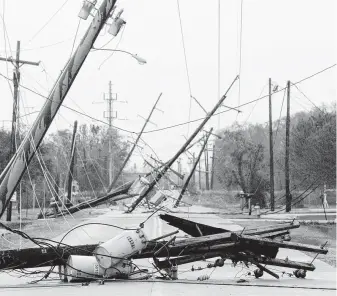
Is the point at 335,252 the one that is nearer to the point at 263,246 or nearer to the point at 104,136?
the point at 263,246

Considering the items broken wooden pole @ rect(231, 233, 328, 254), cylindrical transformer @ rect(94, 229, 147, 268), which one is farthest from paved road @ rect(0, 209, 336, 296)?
broken wooden pole @ rect(231, 233, 328, 254)

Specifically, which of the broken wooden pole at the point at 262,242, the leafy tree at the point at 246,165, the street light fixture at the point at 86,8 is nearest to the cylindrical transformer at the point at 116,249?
the broken wooden pole at the point at 262,242

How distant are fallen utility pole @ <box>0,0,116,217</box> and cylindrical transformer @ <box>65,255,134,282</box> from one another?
96.9 inches

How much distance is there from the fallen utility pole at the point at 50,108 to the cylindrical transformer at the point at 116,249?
2772mm

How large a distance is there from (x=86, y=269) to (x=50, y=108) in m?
3.68

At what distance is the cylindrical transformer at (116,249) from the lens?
1005 cm

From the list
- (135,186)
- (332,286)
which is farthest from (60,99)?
(135,186)

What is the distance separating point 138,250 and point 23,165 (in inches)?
128

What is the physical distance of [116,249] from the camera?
1008cm

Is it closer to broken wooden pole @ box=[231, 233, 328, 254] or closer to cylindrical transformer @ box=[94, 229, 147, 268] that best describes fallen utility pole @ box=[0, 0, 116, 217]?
cylindrical transformer @ box=[94, 229, 147, 268]

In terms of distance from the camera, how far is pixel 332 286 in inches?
410

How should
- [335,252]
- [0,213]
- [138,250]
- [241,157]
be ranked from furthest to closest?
1. [241,157]
2. [335,252]
3. [0,213]
4. [138,250]

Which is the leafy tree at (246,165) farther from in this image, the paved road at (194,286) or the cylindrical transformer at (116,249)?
the cylindrical transformer at (116,249)

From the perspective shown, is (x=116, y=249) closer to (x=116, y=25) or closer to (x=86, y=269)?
(x=86, y=269)
